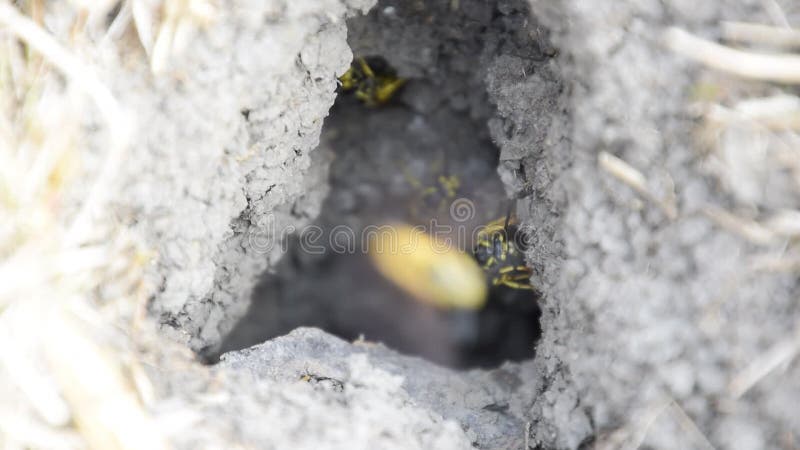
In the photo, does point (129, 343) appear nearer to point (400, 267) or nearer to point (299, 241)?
point (299, 241)

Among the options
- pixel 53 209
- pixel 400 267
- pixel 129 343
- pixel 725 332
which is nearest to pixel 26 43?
pixel 53 209

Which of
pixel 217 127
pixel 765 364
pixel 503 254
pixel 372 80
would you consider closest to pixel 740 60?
pixel 765 364

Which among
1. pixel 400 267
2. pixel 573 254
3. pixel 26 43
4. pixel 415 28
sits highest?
pixel 415 28

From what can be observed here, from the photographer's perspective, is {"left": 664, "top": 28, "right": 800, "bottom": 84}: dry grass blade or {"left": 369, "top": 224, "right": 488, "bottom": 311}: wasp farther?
{"left": 369, "top": 224, "right": 488, "bottom": 311}: wasp
